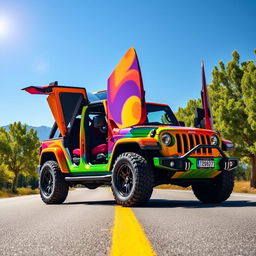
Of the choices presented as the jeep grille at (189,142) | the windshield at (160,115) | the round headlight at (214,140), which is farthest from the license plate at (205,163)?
the windshield at (160,115)

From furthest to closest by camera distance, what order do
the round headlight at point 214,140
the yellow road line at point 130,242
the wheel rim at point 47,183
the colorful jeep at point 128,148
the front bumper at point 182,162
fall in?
the wheel rim at point 47,183 → the round headlight at point 214,140 → the colorful jeep at point 128,148 → the front bumper at point 182,162 → the yellow road line at point 130,242

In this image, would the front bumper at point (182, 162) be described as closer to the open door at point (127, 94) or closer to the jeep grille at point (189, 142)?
the jeep grille at point (189, 142)

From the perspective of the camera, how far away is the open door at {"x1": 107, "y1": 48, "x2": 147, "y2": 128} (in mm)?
6773

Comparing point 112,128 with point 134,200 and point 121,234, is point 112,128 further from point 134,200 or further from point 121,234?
point 121,234

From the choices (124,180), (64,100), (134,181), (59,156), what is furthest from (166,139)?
(64,100)

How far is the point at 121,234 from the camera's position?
308 centimetres

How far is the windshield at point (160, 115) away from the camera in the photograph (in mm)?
8156

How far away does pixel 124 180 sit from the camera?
683cm

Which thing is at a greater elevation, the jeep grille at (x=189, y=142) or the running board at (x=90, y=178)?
the jeep grille at (x=189, y=142)

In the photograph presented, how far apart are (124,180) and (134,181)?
56 centimetres

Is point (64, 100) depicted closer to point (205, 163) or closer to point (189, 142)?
point (189, 142)

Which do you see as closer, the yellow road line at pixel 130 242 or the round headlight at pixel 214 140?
the yellow road line at pixel 130 242

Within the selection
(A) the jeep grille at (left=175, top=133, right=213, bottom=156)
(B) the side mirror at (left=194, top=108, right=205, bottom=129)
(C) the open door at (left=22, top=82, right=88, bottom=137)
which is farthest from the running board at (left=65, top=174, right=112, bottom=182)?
(B) the side mirror at (left=194, top=108, right=205, bottom=129)

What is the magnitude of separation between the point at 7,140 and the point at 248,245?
44.3 metres
